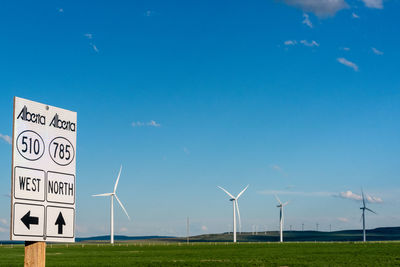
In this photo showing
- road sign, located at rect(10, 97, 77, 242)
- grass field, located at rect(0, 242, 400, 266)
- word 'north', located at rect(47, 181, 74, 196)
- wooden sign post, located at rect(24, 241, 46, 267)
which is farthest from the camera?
grass field, located at rect(0, 242, 400, 266)

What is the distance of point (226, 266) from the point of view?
8362 cm

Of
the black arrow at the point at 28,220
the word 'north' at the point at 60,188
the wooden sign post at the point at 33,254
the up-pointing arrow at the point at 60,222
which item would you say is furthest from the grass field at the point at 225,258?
the black arrow at the point at 28,220

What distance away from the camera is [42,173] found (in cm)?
836

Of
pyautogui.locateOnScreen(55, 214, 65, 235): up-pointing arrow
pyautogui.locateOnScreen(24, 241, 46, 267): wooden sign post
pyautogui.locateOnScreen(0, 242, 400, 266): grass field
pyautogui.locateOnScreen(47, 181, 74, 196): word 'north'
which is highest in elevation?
pyautogui.locateOnScreen(47, 181, 74, 196): word 'north'

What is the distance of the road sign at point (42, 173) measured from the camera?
799cm

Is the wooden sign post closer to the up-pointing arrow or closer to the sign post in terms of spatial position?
the sign post

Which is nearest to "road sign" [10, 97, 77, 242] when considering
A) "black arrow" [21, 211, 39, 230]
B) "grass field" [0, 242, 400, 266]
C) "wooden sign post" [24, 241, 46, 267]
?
"black arrow" [21, 211, 39, 230]

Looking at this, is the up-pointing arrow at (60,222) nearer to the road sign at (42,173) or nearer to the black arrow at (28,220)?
the road sign at (42,173)

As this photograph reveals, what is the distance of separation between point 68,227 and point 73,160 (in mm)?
1038

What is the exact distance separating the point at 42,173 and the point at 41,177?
6cm

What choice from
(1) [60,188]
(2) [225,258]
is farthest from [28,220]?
(2) [225,258]

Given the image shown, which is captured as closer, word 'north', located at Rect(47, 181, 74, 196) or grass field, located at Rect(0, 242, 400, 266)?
word 'north', located at Rect(47, 181, 74, 196)

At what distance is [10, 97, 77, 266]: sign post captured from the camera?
26.2 ft

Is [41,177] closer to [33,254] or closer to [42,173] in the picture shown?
[42,173]
